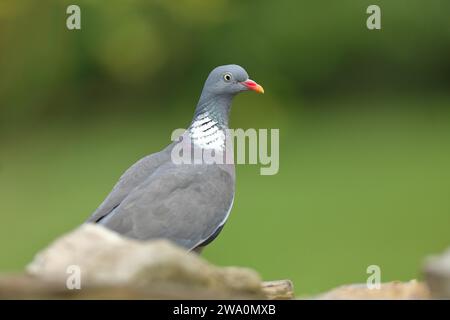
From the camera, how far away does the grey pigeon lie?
5.74 metres

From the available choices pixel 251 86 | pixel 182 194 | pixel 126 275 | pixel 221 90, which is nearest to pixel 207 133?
pixel 221 90

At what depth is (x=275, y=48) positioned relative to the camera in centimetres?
1355

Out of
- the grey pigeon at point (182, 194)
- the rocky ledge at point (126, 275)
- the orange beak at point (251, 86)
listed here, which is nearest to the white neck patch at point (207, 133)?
the grey pigeon at point (182, 194)

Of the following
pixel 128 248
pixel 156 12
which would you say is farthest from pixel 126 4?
pixel 128 248

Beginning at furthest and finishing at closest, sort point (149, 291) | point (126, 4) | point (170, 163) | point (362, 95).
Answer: point (362, 95) → point (126, 4) → point (170, 163) → point (149, 291)

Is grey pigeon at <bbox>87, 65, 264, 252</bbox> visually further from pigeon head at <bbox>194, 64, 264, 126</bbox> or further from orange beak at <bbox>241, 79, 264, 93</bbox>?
orange beak at <bbox>241, 79, 264, 93</bbox>

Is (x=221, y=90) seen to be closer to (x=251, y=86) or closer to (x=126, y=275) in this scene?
(x=251, y=86)

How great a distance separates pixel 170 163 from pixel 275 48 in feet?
25.0

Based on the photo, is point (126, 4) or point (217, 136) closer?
point (217, 136)

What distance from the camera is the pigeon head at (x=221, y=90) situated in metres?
6.42

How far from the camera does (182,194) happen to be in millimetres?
5926

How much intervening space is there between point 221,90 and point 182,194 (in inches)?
31.1

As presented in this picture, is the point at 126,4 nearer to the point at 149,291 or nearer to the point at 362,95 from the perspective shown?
the point at 362,95

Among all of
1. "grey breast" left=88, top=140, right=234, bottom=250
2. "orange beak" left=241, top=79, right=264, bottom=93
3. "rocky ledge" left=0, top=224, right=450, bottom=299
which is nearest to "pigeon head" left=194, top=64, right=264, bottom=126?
"orange beak" left=241, top=79, right=264, bottom=93
